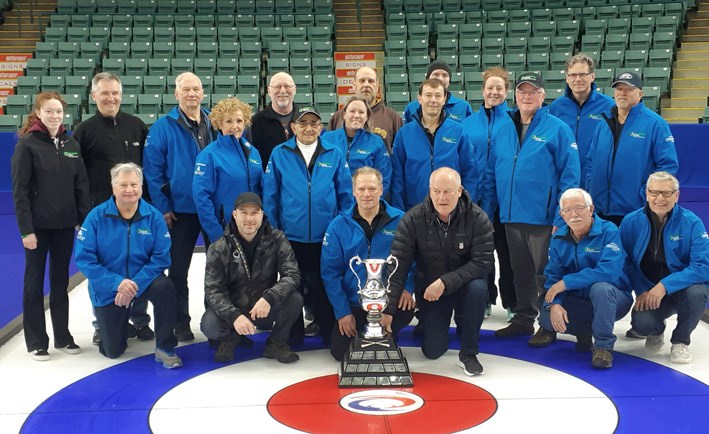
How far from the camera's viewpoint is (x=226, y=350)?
211 inches

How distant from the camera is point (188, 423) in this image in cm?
421

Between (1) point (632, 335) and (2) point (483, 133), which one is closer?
(1) point (632, 335)

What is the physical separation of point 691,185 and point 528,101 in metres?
7.21

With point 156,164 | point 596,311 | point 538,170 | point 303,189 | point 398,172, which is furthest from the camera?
point 398,172

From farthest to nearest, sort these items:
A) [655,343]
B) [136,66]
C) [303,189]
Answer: [136,66], [303,189], [655,343]

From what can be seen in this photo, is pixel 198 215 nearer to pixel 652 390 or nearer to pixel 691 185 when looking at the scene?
pixel 652 390

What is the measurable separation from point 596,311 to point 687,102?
430 inches

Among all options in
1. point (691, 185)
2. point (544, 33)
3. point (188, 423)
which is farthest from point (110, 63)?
point (188, 423)

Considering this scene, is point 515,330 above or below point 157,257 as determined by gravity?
below

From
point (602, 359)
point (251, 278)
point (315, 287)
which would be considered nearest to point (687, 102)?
point (602, 359)

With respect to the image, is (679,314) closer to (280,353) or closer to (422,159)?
(422,159)

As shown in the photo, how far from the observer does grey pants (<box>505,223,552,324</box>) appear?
580 centimetres

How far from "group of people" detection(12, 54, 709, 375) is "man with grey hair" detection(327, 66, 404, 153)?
5.0 inches

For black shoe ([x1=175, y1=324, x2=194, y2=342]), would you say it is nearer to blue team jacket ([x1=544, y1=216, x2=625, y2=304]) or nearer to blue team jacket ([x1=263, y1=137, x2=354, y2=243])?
blue team jacket ([x1=263, y1=137, x2=354, y2=243])
